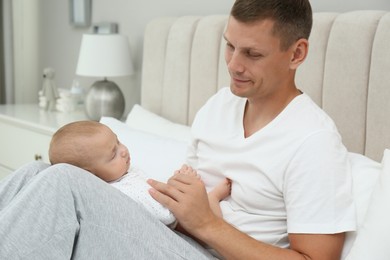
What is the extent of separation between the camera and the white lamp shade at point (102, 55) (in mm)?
2330

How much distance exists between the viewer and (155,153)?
5.40 feet

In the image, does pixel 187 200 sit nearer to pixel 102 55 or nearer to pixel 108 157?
pixel 108 157

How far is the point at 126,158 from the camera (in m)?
1.33

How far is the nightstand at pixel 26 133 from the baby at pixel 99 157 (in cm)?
109

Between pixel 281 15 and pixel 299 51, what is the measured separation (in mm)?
104

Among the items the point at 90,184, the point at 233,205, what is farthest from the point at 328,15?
the point at 90,184

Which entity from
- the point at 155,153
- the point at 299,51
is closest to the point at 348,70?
the point at 299,51

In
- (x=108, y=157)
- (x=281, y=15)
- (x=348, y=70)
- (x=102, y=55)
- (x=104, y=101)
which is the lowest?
(x=104, y=101)

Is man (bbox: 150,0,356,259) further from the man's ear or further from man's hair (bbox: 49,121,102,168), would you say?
man's hair (bbox: 49,121,102,168)

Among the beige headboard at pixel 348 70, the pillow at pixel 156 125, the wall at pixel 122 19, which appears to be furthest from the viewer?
the wall at pixel 122 19

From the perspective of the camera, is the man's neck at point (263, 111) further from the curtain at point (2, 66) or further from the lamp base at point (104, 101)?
the curtain at point (2, 66)

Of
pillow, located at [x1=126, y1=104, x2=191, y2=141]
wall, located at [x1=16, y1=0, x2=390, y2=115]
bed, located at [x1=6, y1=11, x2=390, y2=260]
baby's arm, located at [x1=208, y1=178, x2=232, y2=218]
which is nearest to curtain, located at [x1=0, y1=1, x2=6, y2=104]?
wall, located at [x1=16, y1=0, x2=390, y2=115]

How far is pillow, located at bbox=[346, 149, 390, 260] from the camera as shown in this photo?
Answer: 990 mm

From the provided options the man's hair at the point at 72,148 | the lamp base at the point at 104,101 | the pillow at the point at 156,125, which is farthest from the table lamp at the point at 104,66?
the man's hair at the point at 72,148
